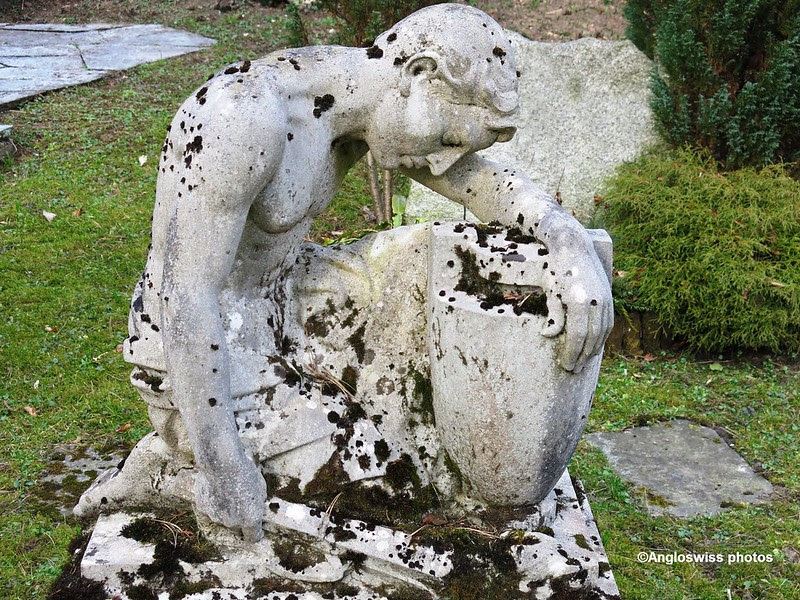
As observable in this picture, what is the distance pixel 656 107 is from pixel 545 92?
0.77m

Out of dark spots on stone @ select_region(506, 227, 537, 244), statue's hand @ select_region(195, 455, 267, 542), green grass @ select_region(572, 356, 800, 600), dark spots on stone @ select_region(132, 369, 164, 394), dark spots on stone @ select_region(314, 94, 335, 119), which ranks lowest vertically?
green grass @ select_region(572, 356, 800, 600)

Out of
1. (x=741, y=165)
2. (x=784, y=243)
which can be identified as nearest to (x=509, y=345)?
(x=784, y=243)

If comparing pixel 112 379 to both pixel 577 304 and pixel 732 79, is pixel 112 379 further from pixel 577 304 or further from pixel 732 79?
pixel 732 79

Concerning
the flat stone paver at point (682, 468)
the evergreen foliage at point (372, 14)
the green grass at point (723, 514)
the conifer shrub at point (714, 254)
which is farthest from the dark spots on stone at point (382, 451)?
the evergreen foliage at point (372, 14)

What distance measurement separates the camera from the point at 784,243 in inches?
213

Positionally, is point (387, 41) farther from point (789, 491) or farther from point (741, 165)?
point (741, 165)

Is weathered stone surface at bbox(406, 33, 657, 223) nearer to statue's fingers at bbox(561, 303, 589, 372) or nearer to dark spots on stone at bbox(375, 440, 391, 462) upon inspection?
dark spots on stone at bbox(375, 440, 391, 462)

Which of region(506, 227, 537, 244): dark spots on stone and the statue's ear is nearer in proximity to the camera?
the statue's ear

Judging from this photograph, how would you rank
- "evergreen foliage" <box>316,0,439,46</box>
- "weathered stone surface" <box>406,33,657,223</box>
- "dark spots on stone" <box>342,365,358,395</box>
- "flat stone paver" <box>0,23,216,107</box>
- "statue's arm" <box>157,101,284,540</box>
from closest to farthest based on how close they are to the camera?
"statue's arm" <box>157,101,284,540</box> < "dark spots on stone" <box>342,365,358,395</box> < "evergreen foliage" <box>316,0,439,46</box> < "weathered stone surface" <box>406,33,657,223</box> < "flat stone paver" <box>0,23,216,107</box>

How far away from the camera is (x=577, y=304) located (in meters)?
2.22

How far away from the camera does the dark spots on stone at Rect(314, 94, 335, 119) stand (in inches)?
93.2

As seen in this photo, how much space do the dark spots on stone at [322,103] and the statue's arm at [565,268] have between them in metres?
0.29

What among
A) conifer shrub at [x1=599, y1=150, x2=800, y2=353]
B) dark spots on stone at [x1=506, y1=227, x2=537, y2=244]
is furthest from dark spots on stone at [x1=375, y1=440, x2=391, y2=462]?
conifer shrub at [x1=599, y1=150, x2=800, y2=353]

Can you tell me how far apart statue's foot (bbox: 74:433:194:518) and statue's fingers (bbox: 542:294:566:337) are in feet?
3.41
